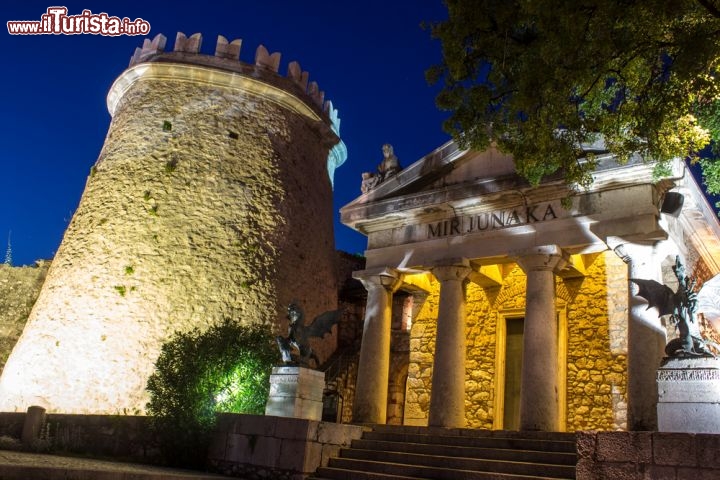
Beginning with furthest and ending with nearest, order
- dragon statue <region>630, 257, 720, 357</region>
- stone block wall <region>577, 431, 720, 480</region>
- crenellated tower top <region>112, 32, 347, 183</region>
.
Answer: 1. crenellated tower top <region>112, 32, 347, 183</region>
2. dragon statue <region>630, 257, 720, 357</region>
3. stone block wall <region>577, 431, 720, 480</region>

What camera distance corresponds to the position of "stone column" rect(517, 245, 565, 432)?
11062 millimetres

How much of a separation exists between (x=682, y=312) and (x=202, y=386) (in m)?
8.63

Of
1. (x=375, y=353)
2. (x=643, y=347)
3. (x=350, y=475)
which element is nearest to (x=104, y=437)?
(x=350, y=475)

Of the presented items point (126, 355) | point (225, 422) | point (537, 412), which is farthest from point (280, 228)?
point (537, 412)

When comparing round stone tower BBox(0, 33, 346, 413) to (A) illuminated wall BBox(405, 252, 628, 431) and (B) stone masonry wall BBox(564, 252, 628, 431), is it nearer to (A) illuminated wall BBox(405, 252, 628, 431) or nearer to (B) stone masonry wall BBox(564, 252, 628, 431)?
(A) illuminated wall BBox(405, 252, 628, 431)

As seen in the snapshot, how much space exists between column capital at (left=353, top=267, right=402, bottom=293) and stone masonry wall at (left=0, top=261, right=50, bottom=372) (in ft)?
52.4

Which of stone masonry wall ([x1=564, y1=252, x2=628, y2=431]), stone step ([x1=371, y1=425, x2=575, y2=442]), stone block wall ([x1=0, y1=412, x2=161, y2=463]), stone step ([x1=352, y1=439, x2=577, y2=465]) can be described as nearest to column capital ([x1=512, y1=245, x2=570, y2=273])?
stone masonry wall ([x1=564, y1=252, x2=628, y2=431])

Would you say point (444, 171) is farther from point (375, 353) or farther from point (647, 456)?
point (647, 456)

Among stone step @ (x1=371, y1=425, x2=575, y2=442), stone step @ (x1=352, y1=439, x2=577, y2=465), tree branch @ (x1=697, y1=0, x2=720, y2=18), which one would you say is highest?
tree branch @ (x1=697, y1=0, x2=720, y2=18)

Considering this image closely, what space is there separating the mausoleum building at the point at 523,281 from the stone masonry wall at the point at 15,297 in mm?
15777

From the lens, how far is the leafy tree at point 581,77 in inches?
324

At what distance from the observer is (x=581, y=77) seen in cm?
884

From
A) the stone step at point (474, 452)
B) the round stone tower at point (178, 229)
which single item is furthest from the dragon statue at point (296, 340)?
the round stone tower at point (178, 229)

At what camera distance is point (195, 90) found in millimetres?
23531
